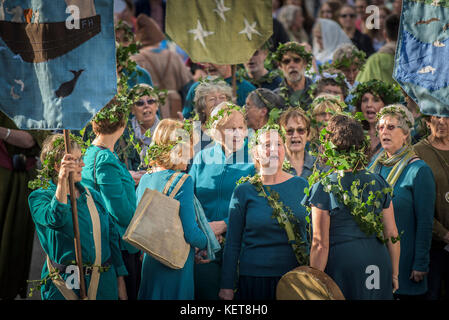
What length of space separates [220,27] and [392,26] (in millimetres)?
2892

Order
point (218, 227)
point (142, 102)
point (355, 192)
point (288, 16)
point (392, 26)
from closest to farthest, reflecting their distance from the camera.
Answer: point (355, 192) < point (218, 227) < point (142, 102) < point (392, 26) < point (288, 16)

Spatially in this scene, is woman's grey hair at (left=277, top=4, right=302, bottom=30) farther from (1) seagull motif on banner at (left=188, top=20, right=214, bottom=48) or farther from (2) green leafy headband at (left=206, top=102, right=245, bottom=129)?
(2) green leafy headband at (left=206, top=102, right=245, bottom=129)

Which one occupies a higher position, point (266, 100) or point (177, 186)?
point (266, 100)

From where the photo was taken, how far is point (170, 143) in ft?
16.1

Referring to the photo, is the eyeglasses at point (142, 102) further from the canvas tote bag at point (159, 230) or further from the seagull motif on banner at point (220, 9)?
the canvas tote bag at point (159, 230)

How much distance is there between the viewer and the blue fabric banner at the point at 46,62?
15.4 feet

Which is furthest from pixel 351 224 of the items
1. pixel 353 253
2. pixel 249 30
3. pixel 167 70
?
pixel 167 70

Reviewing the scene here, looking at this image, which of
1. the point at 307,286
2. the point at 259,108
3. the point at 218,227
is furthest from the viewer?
the point at 259,108

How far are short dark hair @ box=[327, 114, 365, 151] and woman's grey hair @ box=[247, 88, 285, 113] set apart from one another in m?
1.97

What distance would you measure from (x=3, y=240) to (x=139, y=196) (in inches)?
103

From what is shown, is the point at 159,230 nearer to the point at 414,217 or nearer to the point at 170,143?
the point at 170,143

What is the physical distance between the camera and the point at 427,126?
20.5 ft

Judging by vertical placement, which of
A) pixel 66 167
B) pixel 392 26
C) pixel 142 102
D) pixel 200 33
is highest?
pixel 392 26

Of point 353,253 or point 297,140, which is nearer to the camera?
point 353,253
